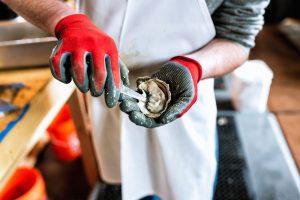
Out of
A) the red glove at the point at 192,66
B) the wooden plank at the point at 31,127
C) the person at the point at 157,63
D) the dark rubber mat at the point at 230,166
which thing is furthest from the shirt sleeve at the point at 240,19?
the dark rubber mat at the point at 230,166

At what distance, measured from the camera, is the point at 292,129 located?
145 cm

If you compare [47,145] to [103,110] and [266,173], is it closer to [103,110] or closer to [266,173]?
[103,110]

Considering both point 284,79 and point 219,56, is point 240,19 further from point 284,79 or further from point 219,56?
point 284,79

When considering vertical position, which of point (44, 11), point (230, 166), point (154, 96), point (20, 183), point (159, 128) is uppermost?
point (44, 11)

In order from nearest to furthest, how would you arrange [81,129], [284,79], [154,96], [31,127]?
[154,96], [31,127], [81,129], [284,79]

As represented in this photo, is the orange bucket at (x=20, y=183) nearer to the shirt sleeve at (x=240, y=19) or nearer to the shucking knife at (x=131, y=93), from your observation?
the shucking knife at (x=131, y=93)

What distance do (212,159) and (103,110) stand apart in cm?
34

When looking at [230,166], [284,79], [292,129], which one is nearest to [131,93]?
[230,166]

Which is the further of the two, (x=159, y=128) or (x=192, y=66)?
(x=159, y=128)

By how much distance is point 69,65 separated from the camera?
0.49m

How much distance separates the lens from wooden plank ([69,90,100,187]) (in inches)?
44.3

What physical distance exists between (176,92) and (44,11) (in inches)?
13.7

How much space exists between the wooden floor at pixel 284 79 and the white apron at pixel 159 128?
0.72 meters

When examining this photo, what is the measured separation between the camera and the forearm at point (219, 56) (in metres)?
0.69
